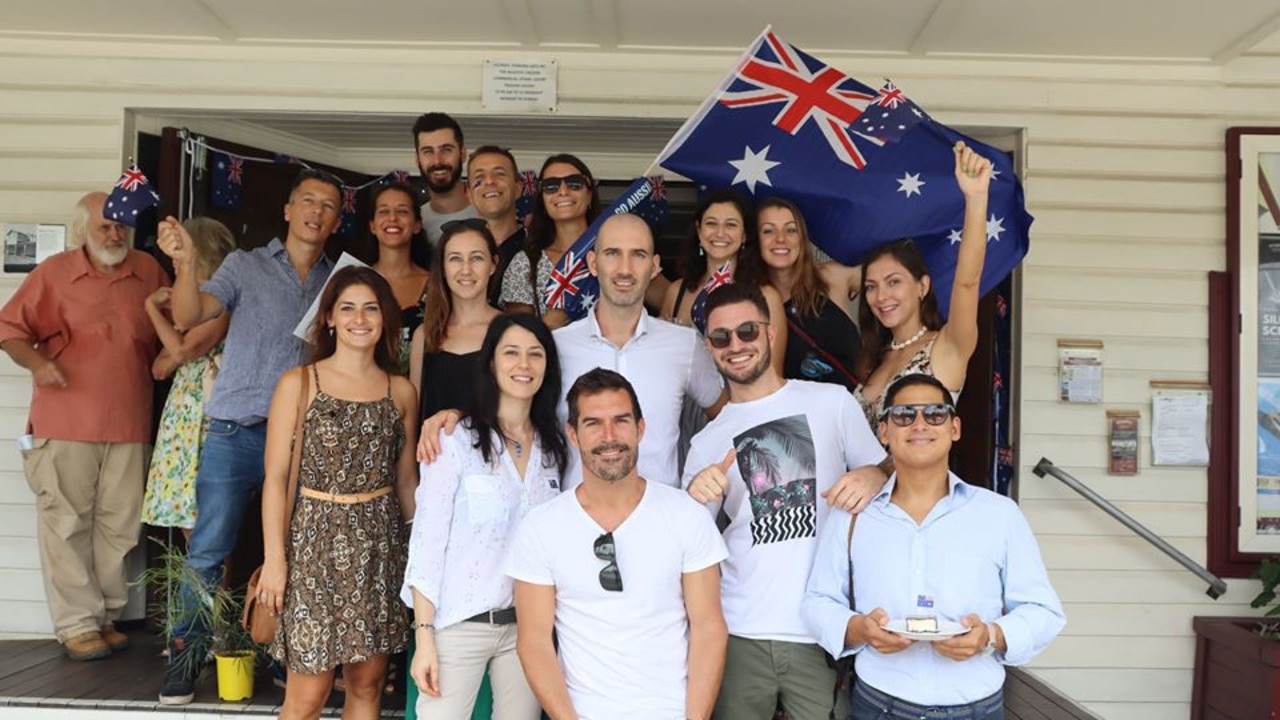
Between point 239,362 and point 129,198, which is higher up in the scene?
point 129,198

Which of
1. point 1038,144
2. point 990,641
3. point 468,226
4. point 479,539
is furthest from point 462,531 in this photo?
point 1038,144

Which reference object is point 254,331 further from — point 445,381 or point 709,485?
point 709,485

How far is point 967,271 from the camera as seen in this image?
2.92 metres

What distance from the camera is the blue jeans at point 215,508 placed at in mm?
3762

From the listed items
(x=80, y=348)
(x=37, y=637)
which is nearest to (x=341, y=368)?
(x=80, y=348)

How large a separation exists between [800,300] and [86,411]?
3.17m

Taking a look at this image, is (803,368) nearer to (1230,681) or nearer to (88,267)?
(1230,681)

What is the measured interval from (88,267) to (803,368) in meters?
3.19

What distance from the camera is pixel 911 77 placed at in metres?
4.94

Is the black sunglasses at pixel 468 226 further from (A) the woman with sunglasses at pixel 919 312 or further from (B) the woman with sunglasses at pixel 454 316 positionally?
(A) the woman with sunglasses at pixel 919 312

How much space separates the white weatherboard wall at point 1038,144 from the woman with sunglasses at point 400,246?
1143 millimetres

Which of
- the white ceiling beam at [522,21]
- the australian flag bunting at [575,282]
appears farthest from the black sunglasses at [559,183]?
the white ceiling beam at [522,21]

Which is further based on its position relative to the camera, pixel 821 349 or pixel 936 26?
pixel 936 26

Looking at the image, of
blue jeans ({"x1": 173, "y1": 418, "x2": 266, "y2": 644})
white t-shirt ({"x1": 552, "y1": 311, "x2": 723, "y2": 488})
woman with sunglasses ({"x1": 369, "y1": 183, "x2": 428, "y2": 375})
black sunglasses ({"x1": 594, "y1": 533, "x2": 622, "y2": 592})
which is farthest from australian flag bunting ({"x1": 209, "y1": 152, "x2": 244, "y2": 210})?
black sunglasses ({"x1": 594, "y1": 533, "x2": 622, "y2": 592})
